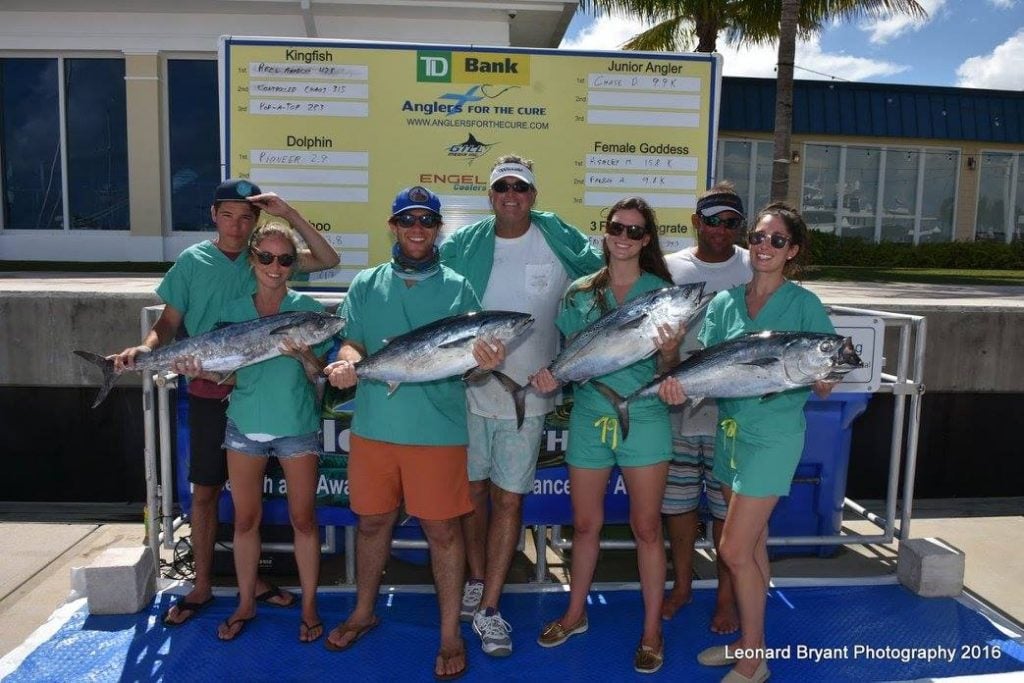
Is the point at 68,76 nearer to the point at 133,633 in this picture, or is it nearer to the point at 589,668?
the point at 133,633

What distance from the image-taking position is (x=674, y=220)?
4.89 metres

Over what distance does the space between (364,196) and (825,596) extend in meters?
3.51

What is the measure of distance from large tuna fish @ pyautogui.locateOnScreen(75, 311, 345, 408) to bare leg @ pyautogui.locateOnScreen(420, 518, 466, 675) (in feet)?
2.99

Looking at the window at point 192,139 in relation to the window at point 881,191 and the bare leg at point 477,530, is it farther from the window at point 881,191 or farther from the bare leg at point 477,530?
the window at point 881,191

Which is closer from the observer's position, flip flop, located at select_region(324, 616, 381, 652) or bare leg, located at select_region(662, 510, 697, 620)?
flip flop, located at select_region(324, 616, 381, 652)

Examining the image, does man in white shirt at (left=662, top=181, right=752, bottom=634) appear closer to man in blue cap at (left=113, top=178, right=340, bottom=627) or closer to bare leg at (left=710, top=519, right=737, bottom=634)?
bare leg at (left=710, top=519, right=737, bottom=634)

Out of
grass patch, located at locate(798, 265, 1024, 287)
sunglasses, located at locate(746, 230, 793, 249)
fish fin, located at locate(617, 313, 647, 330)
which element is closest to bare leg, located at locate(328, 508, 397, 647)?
fish fin, located at locate(617, 313, 647, 330)

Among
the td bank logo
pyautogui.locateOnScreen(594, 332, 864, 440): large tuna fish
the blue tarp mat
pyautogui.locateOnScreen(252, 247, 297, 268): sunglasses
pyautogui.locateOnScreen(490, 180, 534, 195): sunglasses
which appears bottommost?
the blue tarp mat

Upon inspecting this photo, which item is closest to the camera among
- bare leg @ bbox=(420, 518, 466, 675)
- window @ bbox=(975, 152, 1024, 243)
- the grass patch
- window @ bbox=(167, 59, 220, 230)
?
bare leg @ bbox=(420, 518, 466, 675)

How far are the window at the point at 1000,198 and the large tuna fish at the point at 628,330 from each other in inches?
792

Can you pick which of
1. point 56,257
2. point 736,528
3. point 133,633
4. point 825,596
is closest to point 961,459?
point 825,596

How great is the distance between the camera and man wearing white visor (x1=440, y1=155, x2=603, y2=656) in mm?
3445

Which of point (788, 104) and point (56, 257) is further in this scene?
point (56, 257)

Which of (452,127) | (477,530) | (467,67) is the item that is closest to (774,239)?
(477,530)
